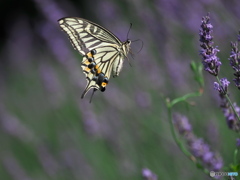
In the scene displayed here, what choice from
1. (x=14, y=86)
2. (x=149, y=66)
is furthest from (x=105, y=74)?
(x=14, y=86)

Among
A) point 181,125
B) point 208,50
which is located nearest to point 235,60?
point 208,50

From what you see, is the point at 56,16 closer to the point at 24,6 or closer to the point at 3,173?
the point at 3,173

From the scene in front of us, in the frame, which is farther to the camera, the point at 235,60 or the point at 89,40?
the point at 89,40

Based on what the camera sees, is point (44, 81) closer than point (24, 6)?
Yes

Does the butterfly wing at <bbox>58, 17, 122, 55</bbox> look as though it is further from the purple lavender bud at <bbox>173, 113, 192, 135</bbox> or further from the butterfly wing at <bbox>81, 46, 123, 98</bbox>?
the purple lavender bud at <bbox>173, 113, 192, 135</bbox>

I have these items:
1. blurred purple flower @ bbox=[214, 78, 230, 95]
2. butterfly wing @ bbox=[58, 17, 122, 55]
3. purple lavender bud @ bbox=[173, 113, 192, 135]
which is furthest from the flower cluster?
butterfly wing @ bbox=[58, 17, 122, 55]

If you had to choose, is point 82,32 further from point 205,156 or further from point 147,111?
point 147,111
